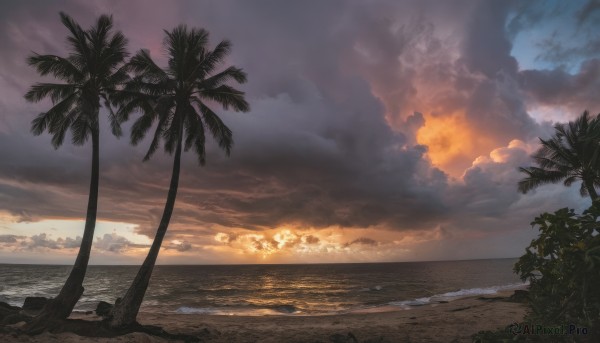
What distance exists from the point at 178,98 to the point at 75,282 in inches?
410

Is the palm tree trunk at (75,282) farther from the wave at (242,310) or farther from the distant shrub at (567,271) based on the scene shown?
the wave at (242,310)

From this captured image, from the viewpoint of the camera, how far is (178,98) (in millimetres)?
18703

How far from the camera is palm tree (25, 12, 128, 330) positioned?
16.8 m

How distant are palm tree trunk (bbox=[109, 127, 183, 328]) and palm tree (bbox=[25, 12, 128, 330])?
8.94ft

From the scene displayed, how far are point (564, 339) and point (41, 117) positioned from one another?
23073mm

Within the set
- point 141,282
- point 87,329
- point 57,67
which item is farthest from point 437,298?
point 57,67

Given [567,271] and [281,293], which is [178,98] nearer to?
[567,271]

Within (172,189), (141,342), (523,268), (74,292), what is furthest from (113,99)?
(523,268)

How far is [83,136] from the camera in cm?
1798

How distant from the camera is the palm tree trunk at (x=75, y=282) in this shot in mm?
14250

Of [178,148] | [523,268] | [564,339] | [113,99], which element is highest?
[113,99]

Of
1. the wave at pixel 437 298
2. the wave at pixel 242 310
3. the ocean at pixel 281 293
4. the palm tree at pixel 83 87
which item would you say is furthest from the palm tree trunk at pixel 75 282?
the wave at pixel 437 298

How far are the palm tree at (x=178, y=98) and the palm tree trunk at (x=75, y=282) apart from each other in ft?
7.21

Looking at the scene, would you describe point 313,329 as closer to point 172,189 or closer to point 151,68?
point 172,189
